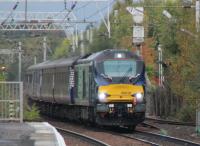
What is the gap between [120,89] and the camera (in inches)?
1129

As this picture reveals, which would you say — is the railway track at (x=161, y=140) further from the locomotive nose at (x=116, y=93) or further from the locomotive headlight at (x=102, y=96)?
the locomotive headlight at (x=102, y=96)

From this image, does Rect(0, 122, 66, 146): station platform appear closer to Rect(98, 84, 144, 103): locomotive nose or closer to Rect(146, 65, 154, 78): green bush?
Rect(98, 84, 144, 103): locomotive nose

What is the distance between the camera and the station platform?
1878cm

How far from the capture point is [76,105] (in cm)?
3338

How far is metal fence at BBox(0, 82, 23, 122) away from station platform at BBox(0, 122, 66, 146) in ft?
7.85

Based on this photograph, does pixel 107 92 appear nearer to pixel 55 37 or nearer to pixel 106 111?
pixel 106 111

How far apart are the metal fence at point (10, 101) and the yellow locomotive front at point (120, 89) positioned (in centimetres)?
324

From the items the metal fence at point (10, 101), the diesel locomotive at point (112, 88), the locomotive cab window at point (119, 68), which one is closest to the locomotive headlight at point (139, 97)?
the diesel locomotive at point (112, 88)

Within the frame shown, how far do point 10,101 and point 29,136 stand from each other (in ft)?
20.6

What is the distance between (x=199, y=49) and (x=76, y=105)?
749 centimetres

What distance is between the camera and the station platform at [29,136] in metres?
18.8

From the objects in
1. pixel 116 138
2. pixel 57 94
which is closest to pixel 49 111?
pixel 57 94

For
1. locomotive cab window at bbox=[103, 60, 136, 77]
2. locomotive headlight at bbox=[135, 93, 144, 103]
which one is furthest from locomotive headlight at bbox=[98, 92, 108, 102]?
locomotive headlight at bbox=[135, 93, 144, 103]

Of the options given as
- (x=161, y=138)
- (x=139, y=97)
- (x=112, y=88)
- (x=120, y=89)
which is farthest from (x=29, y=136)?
(x=139, y=97)
